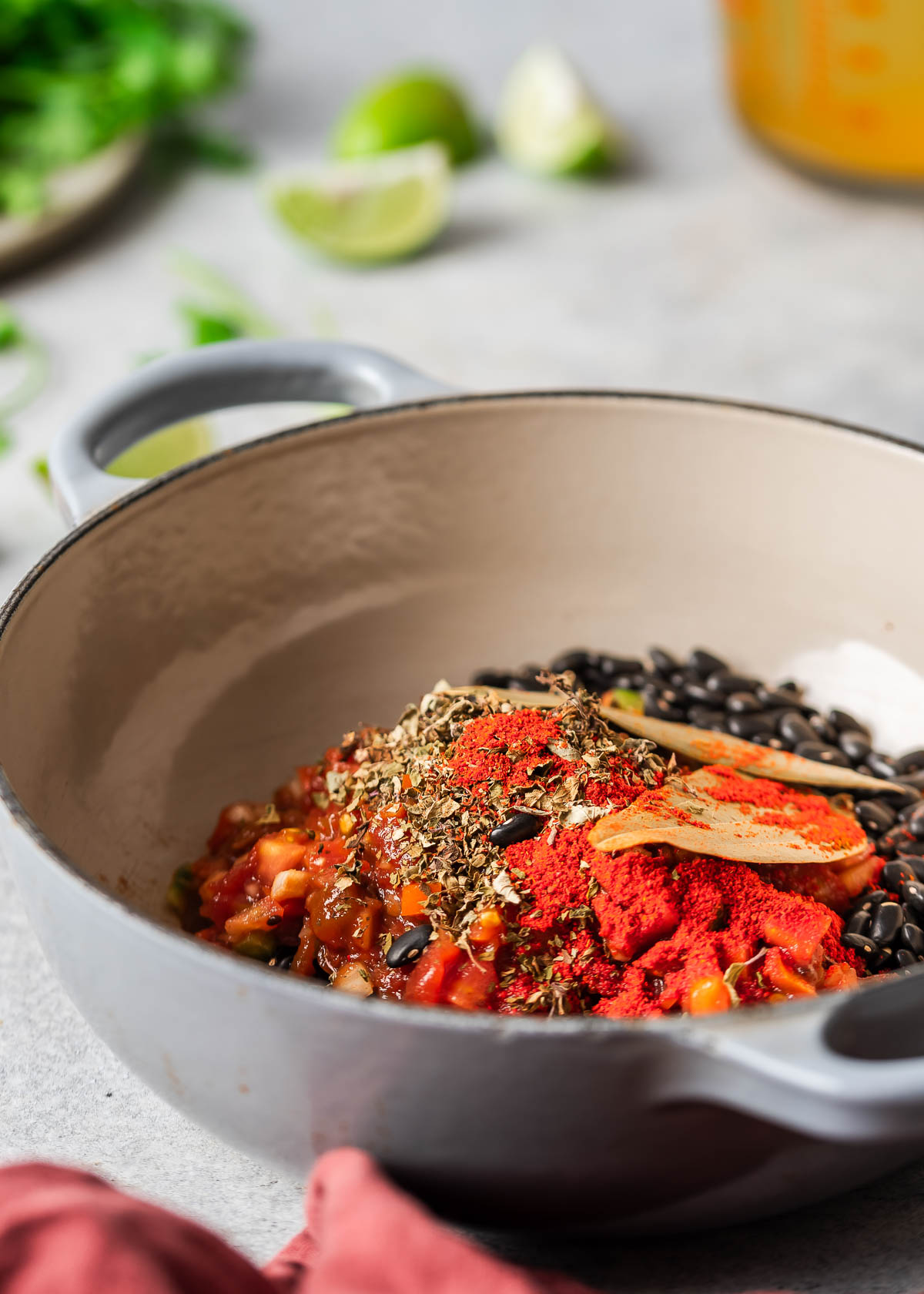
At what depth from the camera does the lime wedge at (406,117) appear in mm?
2664

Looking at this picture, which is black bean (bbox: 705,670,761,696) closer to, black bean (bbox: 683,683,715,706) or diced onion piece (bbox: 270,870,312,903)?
black bean (bbox: 683,683,715,706)

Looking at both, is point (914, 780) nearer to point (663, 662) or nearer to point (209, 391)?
point (663, 662)

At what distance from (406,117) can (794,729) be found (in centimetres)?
183

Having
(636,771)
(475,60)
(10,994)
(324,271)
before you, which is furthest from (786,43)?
(10,994)

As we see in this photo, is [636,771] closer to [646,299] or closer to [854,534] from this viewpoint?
[854,534]

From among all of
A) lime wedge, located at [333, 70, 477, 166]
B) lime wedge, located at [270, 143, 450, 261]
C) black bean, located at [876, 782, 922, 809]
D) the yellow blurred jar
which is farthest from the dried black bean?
lime wedge, located at [333, 70, 477, 166]

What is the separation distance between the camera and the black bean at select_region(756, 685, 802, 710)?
4.50 feet

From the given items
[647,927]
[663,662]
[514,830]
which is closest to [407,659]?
[663,662]

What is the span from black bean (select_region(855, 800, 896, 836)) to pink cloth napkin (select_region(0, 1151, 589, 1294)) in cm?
61

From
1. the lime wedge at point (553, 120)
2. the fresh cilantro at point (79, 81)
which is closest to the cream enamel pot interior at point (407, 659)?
the fresh cilantro at point (79, 81)

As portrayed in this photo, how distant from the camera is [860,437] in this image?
135cm

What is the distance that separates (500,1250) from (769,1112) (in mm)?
306

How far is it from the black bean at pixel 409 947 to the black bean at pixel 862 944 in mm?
333

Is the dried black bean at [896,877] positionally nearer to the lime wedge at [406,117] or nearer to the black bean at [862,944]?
the black bean at [862,944]
